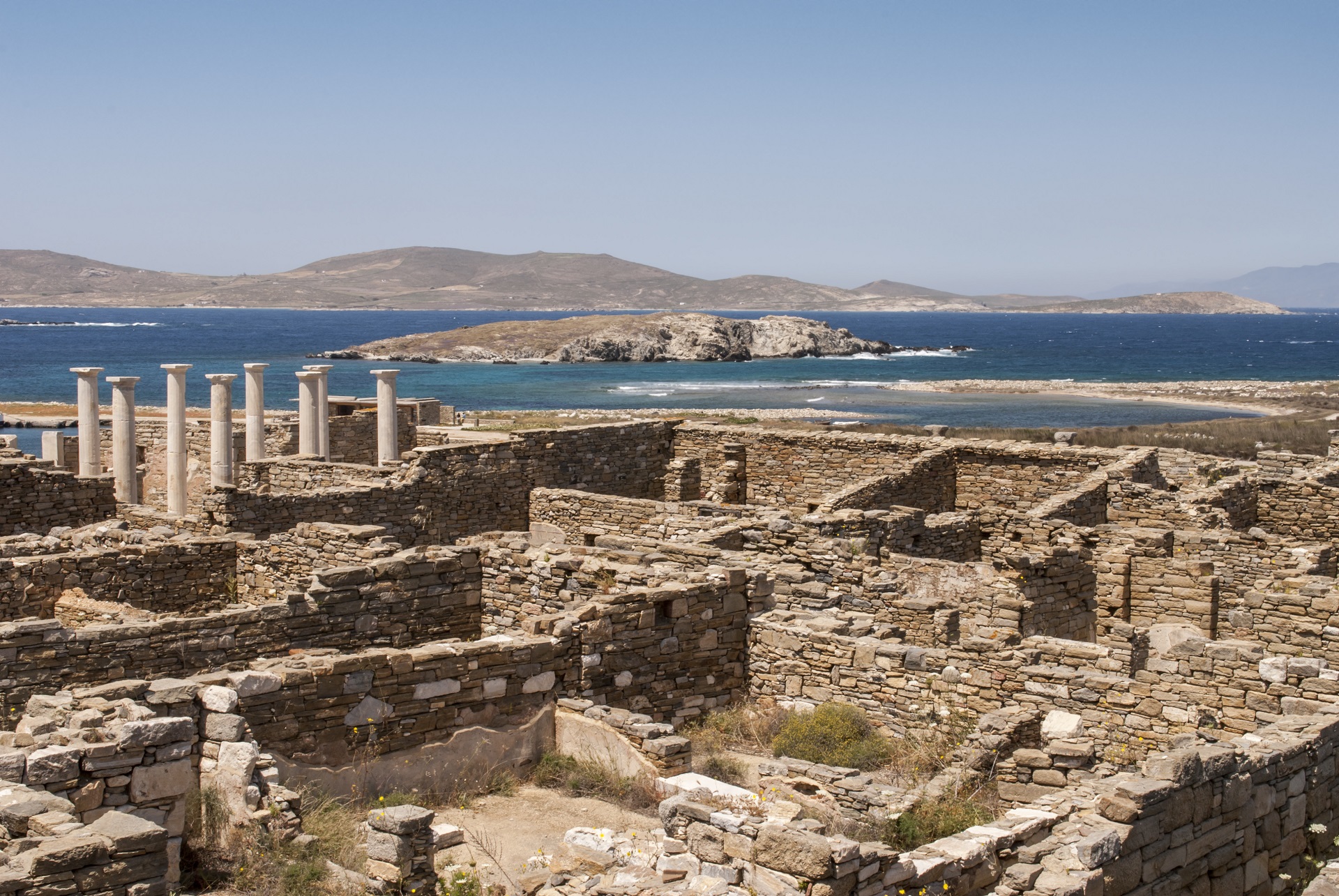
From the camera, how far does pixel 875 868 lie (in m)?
7.02

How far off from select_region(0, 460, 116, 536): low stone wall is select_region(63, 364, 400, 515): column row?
530 cm

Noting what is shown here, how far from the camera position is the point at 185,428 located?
26.3 metres

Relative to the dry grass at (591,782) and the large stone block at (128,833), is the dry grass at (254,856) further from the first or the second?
the dry grass at (591,782)

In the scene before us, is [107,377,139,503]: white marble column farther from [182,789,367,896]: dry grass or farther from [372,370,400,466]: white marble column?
[182,789,367,896]: dry grass

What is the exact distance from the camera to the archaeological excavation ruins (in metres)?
7.50

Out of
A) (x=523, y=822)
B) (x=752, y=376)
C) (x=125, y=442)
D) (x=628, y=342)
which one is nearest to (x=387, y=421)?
(x=125, y=442)

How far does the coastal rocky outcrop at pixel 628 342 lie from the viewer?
157 meters

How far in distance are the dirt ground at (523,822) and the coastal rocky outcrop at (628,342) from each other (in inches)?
5755

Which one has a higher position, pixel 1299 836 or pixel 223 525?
pixel 223 525

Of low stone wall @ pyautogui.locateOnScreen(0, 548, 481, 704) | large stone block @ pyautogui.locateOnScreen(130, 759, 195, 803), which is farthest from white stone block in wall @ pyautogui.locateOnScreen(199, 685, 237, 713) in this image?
low stone wall @ pyautogui.locateOnScreen(0, 548, 481, 704)

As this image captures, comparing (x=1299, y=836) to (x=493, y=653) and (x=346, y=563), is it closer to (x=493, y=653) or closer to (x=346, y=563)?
Result: (x=493, y=653)

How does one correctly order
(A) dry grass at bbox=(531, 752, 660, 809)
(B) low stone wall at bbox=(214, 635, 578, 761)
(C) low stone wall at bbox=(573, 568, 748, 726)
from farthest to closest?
(C) low stone wall at bbox=(573, 568, 748, 726) → (A) dry grass at bbox=(531, 752, 660, 809) → (B) low stone wall at bbox=(214, 635, 578, 761)

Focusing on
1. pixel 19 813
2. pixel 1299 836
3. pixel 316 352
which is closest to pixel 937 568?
pixel 1299 836

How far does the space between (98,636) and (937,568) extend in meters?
8.17
